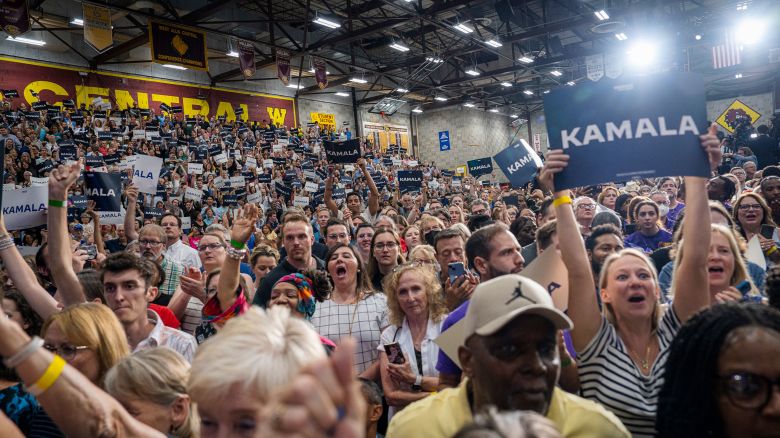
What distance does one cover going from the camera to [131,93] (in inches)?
762

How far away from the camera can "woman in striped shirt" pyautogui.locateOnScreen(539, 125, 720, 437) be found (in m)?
2.05

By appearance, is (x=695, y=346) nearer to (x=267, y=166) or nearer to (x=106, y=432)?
(x=106, y=432)

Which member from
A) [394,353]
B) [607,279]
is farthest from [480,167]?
[607,279]

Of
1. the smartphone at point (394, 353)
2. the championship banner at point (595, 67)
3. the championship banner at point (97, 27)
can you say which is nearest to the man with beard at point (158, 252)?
the smartphone at point (394, 353)

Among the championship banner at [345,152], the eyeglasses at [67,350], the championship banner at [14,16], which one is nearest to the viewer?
the eyeglasses at [67,350]

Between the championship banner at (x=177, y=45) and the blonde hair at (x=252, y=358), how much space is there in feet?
45.6

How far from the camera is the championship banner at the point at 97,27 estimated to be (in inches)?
496

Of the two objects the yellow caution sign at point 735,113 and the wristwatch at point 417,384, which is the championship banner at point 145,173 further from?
the yellow caution sign at point 735,113

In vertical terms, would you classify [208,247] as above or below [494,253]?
above

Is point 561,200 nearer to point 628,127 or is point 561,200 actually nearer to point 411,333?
point 628,127

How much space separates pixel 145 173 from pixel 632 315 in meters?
6.95

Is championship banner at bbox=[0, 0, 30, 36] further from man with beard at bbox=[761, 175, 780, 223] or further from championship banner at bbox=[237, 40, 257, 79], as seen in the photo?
man with beard at bbox=[761, 175, 780, 223]

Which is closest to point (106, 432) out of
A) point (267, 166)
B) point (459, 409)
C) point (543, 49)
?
point (459, 409)

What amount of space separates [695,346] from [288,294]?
2.24m
